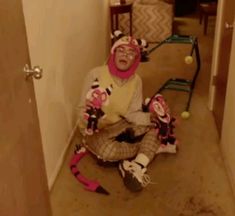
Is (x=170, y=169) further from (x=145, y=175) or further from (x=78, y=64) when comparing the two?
(x=78, y=64)

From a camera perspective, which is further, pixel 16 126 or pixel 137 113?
pixel 137 113

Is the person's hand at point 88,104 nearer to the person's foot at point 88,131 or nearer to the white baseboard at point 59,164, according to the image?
the person's foot at point 88,131

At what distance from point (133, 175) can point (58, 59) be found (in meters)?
0.83

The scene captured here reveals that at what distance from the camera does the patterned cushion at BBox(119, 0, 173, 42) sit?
15.6ft

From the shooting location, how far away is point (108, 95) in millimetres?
2377

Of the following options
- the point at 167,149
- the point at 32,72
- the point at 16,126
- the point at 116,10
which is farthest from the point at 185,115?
the point at 16,126

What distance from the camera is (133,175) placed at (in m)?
2.22

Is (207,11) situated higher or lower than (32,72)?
lower

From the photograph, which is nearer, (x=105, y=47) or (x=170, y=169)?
(x=170, y=169)

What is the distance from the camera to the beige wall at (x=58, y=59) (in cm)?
195

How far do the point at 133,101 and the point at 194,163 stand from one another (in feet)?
1.84

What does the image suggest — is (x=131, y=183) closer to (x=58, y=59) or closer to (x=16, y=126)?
(x=58, y=59)

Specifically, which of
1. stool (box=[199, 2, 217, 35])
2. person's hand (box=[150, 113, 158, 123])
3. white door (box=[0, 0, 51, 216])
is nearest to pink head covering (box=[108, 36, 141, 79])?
person's hand (box=[150, 113, 158, 123])

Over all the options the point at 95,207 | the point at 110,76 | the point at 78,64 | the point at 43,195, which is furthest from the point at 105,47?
the point at 43,195
